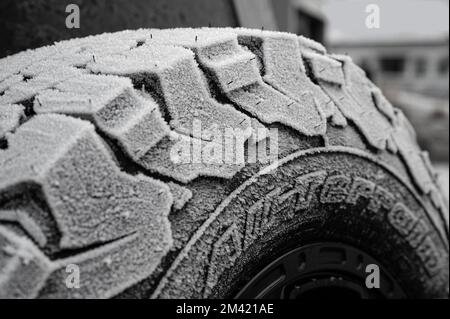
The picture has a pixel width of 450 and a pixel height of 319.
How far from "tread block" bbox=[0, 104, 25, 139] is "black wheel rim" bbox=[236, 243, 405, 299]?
1.26 ft

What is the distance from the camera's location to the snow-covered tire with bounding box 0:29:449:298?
507mm

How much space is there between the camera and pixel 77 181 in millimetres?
517

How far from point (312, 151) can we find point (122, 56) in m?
0.32

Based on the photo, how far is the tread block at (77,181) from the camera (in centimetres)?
50

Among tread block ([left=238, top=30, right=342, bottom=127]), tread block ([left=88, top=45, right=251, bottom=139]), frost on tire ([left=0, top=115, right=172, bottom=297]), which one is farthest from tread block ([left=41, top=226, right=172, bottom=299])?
tread block ([left=238, top=30, right=342, bottom=127])

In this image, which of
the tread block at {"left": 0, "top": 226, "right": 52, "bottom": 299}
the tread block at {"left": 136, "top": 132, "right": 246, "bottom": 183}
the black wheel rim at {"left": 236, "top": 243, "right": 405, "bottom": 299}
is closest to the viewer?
the tread block at {"left": 0, "top": 226, "right": 52, "bottom": 299}

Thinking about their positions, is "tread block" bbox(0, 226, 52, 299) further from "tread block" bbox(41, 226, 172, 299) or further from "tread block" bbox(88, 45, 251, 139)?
"tread block" bbox(88, 45, 251, 139)

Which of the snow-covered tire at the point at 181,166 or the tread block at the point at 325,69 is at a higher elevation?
the tread block at the point at 325,69

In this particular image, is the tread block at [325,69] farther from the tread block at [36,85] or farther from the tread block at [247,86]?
the tread block at [36,85]

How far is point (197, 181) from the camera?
61cm

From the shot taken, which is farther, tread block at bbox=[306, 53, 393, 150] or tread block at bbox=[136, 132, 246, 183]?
tread block at bbox=[306, 53, 393, 150]

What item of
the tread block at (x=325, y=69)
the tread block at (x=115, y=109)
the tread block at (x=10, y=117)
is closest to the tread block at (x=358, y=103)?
the tread block at (x=325, y=69)

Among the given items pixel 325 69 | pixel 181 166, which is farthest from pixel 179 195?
pixel 325 69

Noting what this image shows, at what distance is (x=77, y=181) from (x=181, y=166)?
13cm
